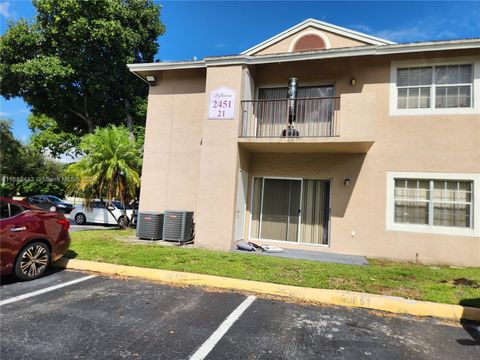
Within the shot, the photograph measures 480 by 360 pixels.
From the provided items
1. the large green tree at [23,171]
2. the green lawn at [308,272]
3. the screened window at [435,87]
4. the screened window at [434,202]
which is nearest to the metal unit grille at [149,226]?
the green lawn at [308,272]

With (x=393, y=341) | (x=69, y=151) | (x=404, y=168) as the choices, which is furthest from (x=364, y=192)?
(x=69, y=151)

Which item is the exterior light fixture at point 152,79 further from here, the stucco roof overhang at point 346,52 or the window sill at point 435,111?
the window sill at point 435,111

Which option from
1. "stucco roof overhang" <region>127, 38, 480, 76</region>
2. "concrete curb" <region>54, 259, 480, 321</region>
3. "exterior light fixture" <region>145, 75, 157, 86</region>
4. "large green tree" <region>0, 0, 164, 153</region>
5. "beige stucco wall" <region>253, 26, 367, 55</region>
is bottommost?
"concrete curb" <region>54, 259, 480, 321</region>

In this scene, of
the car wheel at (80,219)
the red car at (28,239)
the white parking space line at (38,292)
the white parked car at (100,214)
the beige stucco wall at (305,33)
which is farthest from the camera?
the car wheel at (80,219)

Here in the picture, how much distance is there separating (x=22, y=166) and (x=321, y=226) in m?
37.3

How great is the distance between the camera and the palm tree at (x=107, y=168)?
40.9 feet

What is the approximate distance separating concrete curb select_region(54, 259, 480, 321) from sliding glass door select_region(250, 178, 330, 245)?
15.3 feet

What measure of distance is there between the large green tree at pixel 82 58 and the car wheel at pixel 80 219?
6.33m

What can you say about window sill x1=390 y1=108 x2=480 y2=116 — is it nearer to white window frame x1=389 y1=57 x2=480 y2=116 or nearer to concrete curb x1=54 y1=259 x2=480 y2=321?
white window frame x1=389 y1=57 x2=480 y2=116

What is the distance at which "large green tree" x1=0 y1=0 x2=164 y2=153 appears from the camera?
18.6 metres

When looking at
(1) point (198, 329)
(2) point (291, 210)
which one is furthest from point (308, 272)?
(2) point (291, 210)

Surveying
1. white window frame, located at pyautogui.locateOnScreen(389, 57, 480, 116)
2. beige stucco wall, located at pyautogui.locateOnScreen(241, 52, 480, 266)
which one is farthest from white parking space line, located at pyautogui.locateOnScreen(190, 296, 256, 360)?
white window frame, located at pyautogui.locateOnScreen(389, 57, 480, 116)

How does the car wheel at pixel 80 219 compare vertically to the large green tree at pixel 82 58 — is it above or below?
below

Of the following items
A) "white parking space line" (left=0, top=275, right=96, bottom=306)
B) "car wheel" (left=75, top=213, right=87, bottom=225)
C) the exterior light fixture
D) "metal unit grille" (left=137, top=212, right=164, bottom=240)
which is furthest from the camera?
"car wheel" (left=75, top=213, right=87, bottom=225)
